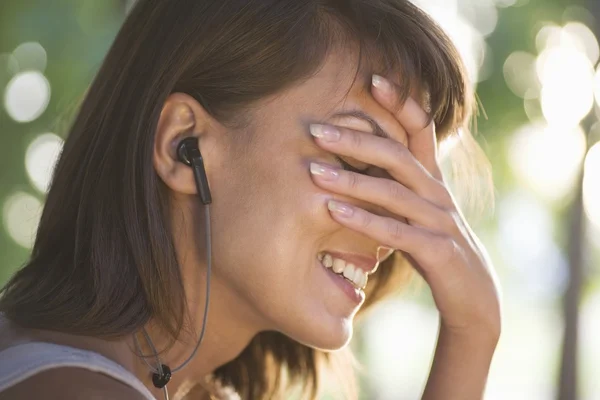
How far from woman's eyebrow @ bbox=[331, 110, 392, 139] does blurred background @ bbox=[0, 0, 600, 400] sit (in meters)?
3.46

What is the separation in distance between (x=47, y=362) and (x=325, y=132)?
0.85m

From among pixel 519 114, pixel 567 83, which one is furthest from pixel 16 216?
pixel 567 83

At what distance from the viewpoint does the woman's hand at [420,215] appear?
85.4 inches

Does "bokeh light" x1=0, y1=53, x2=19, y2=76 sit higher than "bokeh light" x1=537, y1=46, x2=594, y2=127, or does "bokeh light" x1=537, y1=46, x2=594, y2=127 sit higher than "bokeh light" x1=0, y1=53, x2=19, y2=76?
"bokeh light" x1=537, y1=46, x2=594, y2=127

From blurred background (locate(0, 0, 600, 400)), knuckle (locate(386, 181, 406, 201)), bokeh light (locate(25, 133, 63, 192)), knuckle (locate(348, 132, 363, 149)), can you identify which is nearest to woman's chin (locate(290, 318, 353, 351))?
knuckle (locate(386, 181, 406, 201))

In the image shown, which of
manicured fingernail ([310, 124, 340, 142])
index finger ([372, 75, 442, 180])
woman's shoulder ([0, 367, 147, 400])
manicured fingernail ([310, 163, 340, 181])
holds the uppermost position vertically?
index finger ([372, 75, 442, 180])

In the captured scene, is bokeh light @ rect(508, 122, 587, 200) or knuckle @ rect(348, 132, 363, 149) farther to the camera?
bokeh light @ rect(508, 122, 587, 200)

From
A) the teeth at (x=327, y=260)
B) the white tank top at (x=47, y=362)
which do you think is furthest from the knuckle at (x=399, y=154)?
the white tank top at (x=47, y=362)

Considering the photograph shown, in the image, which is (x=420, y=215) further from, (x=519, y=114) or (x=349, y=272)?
(x=519, y=114)

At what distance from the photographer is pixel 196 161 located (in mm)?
2129

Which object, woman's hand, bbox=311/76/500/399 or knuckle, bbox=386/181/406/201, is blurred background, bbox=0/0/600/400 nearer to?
woman's hand, bbox=311/76/500/399

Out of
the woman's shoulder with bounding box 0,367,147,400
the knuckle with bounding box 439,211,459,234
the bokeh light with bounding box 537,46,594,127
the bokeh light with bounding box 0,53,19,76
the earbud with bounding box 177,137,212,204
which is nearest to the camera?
the woman's shoulder with bounding box 0,367,147,400

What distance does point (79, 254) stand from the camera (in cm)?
214

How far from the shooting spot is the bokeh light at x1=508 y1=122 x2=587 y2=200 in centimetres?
600
